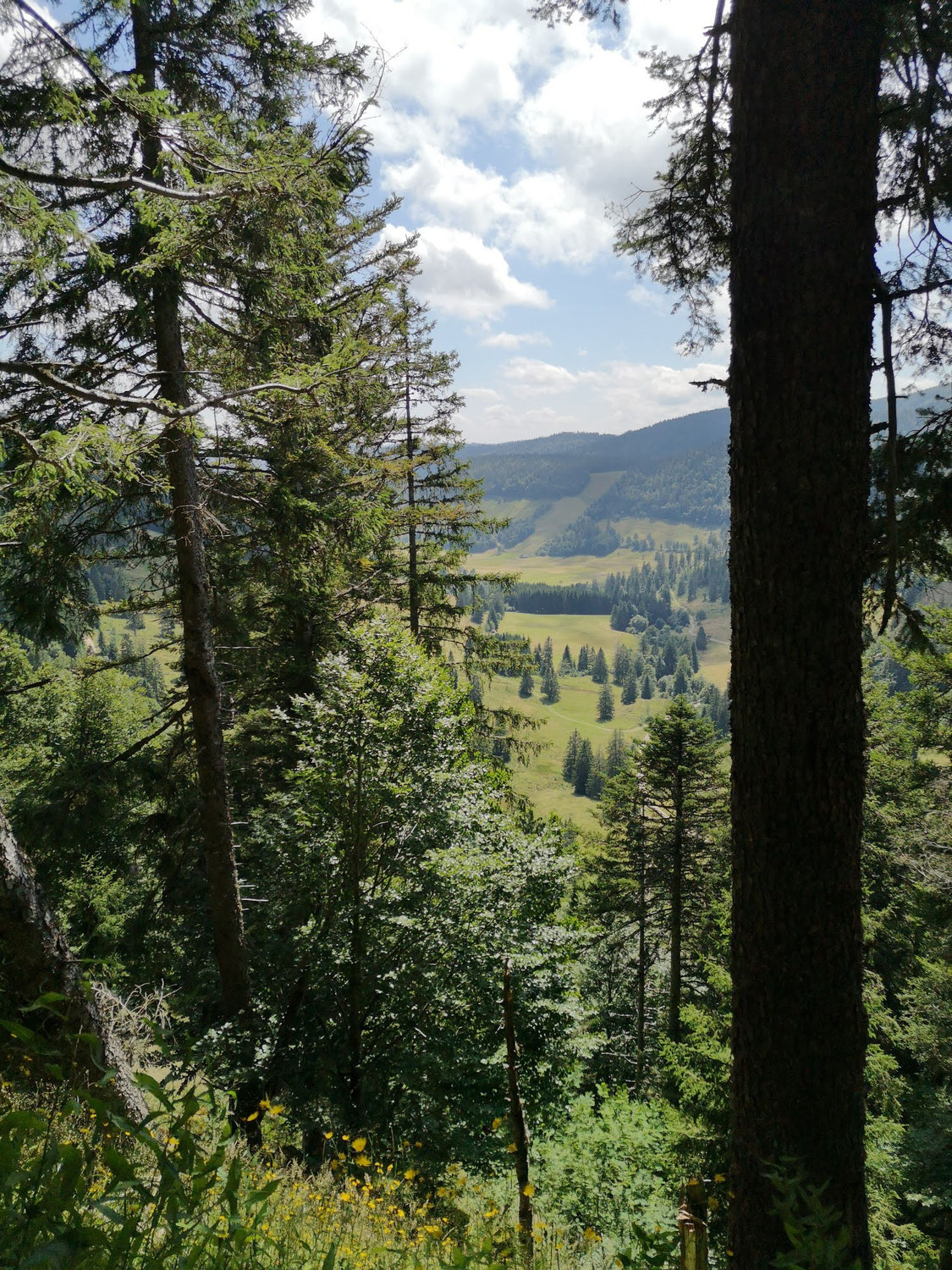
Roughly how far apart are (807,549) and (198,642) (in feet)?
20.7

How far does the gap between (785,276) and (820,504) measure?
891 millimetres

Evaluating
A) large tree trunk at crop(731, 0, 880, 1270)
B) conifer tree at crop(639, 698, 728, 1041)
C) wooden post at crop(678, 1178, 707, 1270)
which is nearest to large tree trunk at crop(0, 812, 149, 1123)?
wooden post at crop(678, 1178, 707, 1270)

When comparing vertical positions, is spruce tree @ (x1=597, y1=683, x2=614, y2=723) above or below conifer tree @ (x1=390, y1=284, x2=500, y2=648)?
below

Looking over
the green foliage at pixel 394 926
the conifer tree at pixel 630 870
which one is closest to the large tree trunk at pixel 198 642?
the green foliage at pixel 394 926

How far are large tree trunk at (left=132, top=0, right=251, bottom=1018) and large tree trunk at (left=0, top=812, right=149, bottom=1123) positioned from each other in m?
2.88

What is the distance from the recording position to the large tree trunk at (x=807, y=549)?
102 inches

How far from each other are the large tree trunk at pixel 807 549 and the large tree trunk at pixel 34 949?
3.86 meters

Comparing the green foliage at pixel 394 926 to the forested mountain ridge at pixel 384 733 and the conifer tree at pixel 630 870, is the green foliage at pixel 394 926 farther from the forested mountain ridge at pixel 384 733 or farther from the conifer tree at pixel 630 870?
the conifer tree at pixel 630 870

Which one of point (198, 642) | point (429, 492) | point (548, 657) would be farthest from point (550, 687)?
point (198, 642)

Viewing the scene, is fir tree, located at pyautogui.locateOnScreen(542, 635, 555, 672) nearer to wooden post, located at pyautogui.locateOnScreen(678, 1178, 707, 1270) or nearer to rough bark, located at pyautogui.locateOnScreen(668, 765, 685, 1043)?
rough bark, located at pyautogui.locateOnScreen(668, 765, 685, 1043)

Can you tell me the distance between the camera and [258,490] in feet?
27.4

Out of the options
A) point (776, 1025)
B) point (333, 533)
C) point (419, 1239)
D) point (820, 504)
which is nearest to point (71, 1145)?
point (776, 1025)

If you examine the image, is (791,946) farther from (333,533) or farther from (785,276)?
(333,533)

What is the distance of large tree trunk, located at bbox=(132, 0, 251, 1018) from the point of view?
22.2ft
